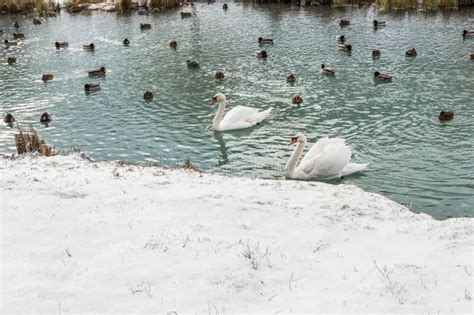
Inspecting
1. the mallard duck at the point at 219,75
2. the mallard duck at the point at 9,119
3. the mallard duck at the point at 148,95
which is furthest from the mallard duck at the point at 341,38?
the mallard duck at the point at 9,119

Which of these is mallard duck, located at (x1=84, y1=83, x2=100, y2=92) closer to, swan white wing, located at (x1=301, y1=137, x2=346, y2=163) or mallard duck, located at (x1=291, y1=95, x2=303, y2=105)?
mallard duck, located at (x1=291, y1=95, x2=303, y2=105)

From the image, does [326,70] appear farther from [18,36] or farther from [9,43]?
[18,36]

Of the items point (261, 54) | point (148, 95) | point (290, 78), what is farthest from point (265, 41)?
point (148, 95)

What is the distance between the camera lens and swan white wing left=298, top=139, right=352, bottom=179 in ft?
42.8

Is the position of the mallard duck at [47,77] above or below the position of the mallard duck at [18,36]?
below

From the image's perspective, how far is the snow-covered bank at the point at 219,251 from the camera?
587 centimetres

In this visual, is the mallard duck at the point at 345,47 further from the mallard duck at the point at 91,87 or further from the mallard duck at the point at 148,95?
the mallard duck at the point at 91,87

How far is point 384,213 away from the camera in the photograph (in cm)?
880

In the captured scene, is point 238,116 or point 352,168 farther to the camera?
point 238,116

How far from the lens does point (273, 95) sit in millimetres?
20750

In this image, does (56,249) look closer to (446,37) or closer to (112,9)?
(446,37)

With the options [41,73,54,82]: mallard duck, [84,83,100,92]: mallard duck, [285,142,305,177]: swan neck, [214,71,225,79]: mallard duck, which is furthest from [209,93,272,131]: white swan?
[41,73,54,82]: mallard duck

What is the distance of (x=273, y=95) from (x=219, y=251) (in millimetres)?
14365

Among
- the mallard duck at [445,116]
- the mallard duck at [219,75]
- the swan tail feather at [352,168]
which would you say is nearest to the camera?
the swan tail feather at [352,168]
